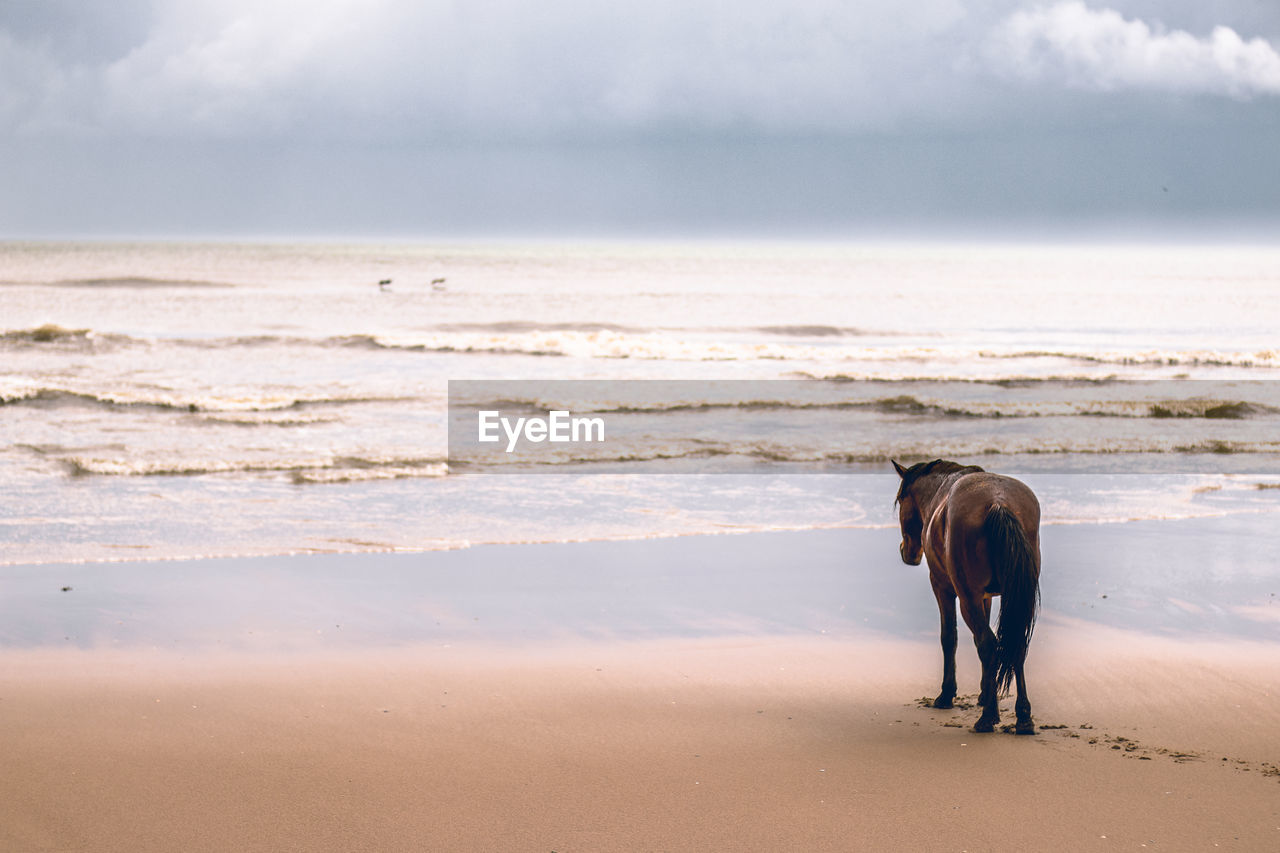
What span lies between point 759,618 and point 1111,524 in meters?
4.67

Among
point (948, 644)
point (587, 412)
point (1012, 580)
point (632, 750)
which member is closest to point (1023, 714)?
point (948, 644)

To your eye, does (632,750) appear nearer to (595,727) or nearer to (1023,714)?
(595,727)

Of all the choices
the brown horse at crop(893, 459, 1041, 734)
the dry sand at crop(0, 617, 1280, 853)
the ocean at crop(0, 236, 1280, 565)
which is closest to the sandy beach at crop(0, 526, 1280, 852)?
the dry sand at crop(0, 617, 1280, 853)

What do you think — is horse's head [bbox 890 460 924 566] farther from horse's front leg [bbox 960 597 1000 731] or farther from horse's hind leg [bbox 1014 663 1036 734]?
horse's hind leg [bbox 1014 663 1036 734]

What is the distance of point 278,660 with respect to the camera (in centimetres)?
643

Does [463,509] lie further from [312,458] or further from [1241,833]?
[1241,833]

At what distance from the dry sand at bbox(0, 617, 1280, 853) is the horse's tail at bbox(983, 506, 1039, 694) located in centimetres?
44

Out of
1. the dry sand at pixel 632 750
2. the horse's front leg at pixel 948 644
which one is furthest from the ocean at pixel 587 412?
the horse's front leg at pixel 948 644

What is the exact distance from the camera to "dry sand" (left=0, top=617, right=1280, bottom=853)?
4.33 metres

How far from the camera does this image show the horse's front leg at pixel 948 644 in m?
5.76

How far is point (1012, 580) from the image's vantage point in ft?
16.9

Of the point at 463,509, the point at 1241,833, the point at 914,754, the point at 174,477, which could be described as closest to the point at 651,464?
the point at 463,509

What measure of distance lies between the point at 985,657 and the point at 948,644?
43 centimetres

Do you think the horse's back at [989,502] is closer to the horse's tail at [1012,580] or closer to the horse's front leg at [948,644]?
the horse's tail at [1012,580]
